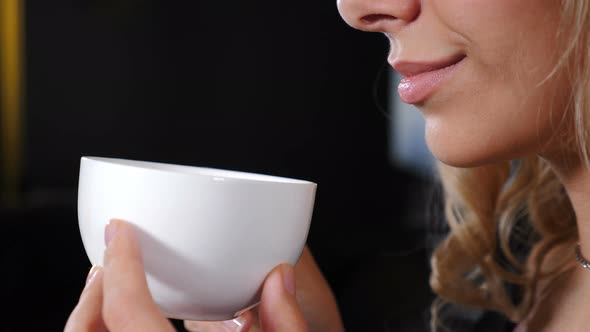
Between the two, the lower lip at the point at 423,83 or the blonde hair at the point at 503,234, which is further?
the blonde hair at the point at 503,234

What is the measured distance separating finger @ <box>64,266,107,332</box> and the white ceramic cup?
0.07 feet

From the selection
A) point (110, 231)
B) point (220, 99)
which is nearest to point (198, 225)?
point (110, 231)

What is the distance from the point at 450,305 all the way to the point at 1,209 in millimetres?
1474

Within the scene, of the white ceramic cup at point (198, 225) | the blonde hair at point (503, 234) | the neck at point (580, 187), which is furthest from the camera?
the blonde hair at point (503, 234)

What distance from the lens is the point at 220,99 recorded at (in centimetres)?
288

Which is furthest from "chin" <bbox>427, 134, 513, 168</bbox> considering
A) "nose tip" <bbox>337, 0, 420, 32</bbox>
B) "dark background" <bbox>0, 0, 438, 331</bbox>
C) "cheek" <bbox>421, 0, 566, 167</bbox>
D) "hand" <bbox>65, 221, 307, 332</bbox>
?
"dark background" <bbox>0, 0, 438, 331</bbox>

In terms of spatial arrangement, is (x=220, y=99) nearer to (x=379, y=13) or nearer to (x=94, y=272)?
(x=379, y=13)

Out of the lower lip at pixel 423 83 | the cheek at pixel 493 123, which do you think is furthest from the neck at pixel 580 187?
the lower lip at pixel 423 83

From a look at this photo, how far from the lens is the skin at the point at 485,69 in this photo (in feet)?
2.06

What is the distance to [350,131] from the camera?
10.3 ft

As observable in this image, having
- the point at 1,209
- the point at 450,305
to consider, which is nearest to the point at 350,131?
the point at 1,209

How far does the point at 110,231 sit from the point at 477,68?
38cm

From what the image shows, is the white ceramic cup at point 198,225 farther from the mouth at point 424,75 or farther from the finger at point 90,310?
the mouth at point 424,75

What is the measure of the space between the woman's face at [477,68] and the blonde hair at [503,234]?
39cm
